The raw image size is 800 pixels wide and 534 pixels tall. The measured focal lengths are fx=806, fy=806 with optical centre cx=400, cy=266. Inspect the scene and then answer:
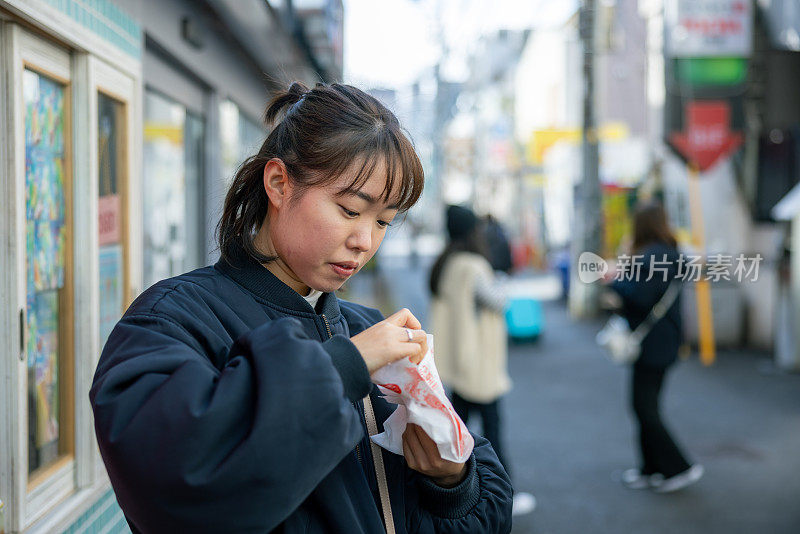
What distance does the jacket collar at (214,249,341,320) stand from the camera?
1.50 m

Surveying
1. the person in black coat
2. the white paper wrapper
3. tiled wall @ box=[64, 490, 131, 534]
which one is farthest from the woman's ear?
the person in black coat

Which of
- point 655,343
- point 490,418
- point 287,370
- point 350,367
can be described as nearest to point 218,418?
point 287,370

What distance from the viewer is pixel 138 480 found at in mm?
1146

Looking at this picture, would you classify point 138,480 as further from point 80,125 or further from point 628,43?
point 628,43

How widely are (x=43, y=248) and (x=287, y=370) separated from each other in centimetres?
177

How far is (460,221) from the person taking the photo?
514cm

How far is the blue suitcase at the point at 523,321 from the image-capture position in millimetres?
11250

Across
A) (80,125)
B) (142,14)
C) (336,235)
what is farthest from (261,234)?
(142,14)

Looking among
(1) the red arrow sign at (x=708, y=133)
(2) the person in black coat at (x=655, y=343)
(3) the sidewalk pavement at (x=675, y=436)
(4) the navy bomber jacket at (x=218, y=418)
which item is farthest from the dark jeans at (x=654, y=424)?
(1) the red arrow sign at (x=708, y=133)

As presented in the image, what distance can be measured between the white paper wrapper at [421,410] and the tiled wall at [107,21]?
5.54ft

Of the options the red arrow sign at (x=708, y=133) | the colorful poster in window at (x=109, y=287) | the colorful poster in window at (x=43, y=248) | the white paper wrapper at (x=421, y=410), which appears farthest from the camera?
the red arrow sign at (x=708, y=133)

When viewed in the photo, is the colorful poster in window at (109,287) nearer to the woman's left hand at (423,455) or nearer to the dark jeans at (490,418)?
the woman's left hand at (423,455)

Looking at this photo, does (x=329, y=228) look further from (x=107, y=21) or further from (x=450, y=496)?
(x=107, y=21)

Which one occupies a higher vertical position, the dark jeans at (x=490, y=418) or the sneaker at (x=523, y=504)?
the dark jeans at (x=490, y=418)
